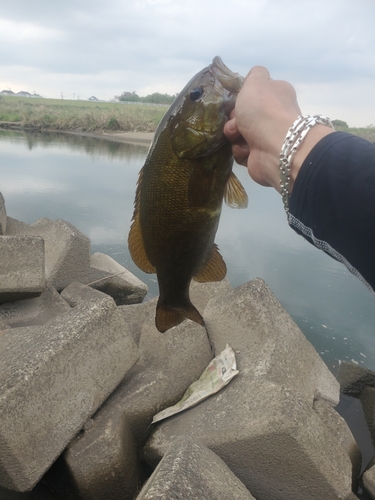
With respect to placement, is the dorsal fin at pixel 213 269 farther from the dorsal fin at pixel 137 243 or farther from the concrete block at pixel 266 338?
the concrete block at pixel 266 338

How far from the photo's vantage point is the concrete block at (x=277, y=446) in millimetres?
2262

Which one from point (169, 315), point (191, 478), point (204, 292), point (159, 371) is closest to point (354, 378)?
point (204, 292)

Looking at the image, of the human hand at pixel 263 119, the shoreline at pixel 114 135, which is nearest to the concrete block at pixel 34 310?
the human hand at pixel 263 119

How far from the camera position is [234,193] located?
201 cm

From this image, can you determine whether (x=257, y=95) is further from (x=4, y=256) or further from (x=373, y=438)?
(x=373, y=438)

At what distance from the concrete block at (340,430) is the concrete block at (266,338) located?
10 centimetres

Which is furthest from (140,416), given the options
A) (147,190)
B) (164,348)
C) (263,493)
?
(147,190)

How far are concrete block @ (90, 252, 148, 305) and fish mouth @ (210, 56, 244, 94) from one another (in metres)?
3.66

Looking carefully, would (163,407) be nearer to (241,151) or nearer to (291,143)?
(241,151)

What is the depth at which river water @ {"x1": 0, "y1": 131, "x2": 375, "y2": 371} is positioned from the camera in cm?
549

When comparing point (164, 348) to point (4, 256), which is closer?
→ point (164, 348)

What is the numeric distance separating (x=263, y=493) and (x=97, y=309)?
1467 mm

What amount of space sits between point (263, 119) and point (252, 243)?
6.28 meters

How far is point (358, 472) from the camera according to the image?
320 centimetres
